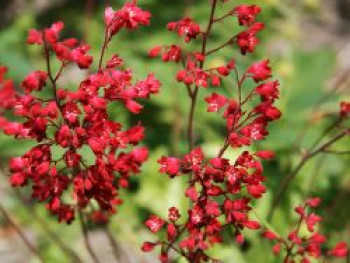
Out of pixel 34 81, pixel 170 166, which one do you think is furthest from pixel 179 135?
pixel 34 81

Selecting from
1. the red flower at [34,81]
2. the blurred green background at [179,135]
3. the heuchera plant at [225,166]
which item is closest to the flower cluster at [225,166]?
the heuchera plant at [225,166]

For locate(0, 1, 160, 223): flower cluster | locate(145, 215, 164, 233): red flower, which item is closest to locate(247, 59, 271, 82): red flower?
locate(0, 1, 160, 223): flower cluster

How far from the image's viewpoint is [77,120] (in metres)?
1.87

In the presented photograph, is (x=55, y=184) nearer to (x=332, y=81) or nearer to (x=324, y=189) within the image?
(x=324, y=189)

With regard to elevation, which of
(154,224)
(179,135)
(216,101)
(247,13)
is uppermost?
(179,135)

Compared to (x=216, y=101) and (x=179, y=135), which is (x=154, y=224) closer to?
(x=216, y=101)

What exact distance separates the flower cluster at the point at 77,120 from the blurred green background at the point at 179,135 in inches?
48.4

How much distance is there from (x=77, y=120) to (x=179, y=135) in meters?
2.50

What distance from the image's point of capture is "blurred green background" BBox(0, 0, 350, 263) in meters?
3.76

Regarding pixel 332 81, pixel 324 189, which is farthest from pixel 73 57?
pixel 332 81

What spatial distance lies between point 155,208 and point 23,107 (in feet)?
7.42

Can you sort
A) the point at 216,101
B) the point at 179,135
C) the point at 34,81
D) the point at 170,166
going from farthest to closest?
the point at 179,135
the point at 216,101
the point at 170,166
the point at 34,81

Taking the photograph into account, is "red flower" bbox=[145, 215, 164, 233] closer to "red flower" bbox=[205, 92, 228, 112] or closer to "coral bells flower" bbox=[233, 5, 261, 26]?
"red flower" bbox=[205, 92, 228, 112]

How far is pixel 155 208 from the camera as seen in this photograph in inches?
160
